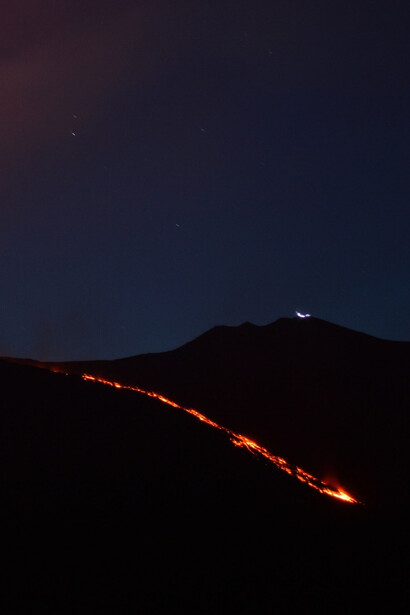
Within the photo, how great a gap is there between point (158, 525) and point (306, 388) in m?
29.5

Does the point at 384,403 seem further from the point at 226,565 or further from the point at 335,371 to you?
the point at 226,565

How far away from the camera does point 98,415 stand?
21.5 m

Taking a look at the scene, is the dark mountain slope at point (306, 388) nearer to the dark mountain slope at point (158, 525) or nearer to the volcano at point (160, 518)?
the volcano at point (160, 518)

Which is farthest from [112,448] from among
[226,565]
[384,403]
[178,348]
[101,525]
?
[178,348]

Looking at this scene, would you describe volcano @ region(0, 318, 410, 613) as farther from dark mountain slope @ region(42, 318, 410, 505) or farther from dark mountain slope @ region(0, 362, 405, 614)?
dark mountain slope @ region(42, 318, 410, 505)

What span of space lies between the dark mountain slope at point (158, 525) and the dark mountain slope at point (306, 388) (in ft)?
38.5

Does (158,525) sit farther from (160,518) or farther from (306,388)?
(306,388)

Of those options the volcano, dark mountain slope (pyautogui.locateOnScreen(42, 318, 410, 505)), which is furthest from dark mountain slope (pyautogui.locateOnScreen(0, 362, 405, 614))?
dark mountain slope (pyautogui.locateOnScreen(42, 318, 410, 505))

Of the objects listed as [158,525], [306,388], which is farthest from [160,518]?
[306,388]

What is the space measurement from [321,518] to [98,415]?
7596 mm

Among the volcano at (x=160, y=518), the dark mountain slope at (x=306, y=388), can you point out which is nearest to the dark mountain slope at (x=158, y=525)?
the volcano at (x=160, y=518)

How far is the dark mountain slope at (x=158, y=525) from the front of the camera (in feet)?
44.6

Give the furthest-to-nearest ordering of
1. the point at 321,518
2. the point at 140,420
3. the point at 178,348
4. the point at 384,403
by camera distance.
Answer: the point at 178,348 → the point at 384,403 → the point at 140,420 → the point at 321,518

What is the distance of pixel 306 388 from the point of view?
4434cm
